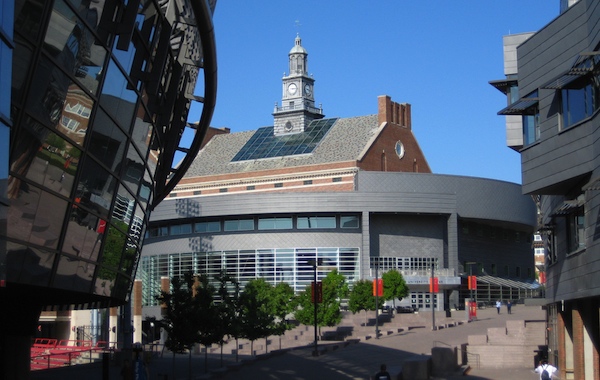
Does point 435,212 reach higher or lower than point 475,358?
higher

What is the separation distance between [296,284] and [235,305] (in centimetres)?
4259

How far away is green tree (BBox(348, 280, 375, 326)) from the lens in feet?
241

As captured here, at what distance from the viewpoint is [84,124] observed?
54.7 ft

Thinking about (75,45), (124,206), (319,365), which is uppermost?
(75,45)

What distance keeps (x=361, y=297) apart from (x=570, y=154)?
4670 centimetres

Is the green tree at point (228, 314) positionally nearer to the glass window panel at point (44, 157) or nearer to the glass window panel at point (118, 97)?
the glass window panel at point (118, 97)

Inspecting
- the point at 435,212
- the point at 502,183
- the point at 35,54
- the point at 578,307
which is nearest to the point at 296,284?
the point at 435,212

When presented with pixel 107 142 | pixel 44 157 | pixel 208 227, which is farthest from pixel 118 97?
pixel 208 227

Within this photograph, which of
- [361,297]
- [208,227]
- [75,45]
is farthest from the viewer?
[208,227]

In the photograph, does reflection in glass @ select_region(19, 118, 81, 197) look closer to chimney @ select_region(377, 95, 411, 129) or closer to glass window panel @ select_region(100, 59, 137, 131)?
glass window panel @ select_region(100, 59, 137, 131)

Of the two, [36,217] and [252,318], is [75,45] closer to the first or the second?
[36,217]

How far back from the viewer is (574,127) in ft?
89.5

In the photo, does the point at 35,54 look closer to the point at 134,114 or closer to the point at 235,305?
the point at 134,114

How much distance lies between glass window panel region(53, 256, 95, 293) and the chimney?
84437 millimetres
